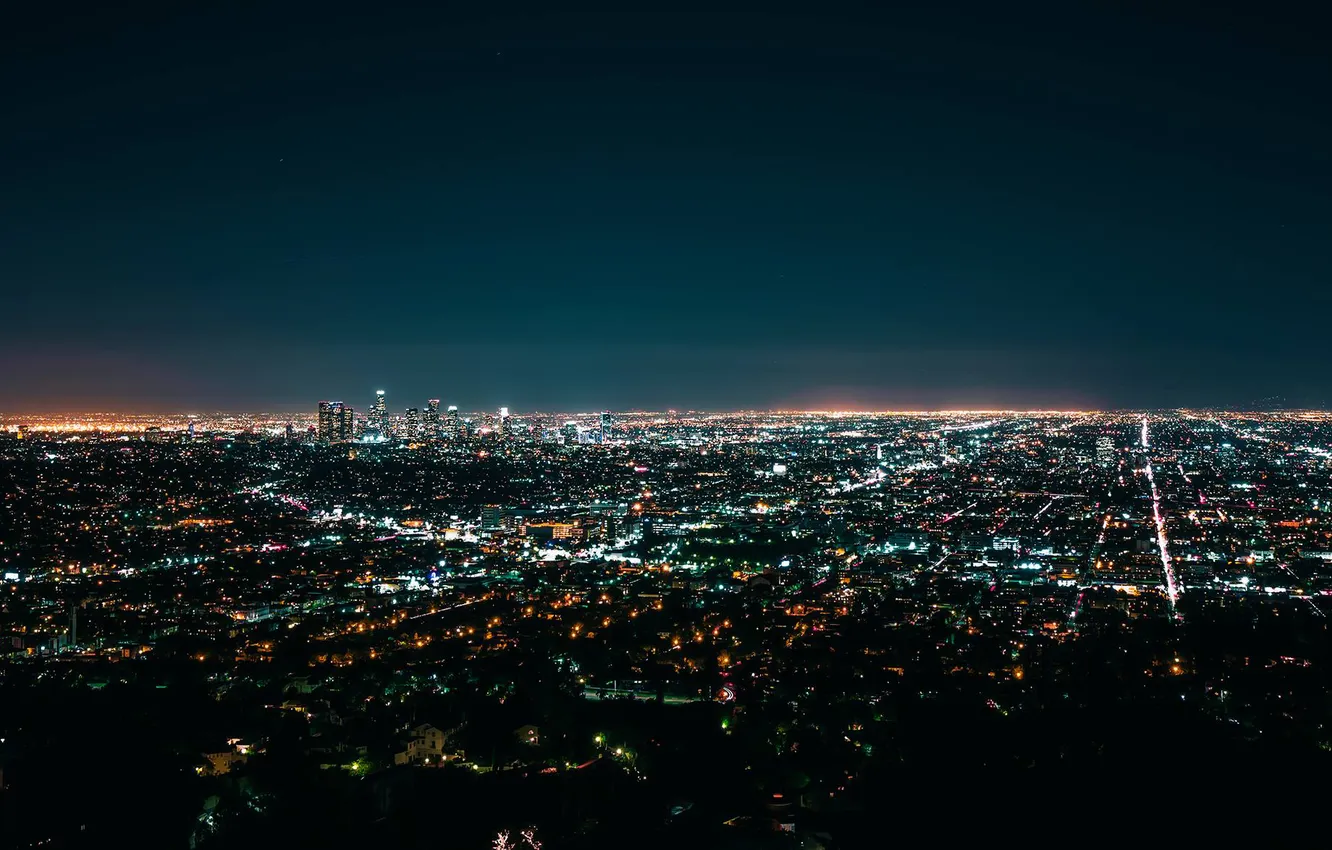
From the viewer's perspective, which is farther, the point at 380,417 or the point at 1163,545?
the point at 380,417

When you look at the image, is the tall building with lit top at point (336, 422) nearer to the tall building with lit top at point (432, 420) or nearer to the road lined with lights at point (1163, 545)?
the tall building with lit top at point (432, 420)

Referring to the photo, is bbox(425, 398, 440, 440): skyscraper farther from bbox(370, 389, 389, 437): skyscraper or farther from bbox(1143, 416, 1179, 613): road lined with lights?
bbox(1143, 416, 1179, 613): road lined with lights

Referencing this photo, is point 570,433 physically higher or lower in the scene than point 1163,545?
higher

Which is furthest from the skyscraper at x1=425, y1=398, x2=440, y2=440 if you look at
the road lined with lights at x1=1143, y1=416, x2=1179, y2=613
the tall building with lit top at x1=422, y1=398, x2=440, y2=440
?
the road lined with lights at x1=1143, y1=416, x2=1179, y2=613

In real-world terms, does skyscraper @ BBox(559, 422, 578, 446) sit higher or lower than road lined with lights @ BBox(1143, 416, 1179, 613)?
higher

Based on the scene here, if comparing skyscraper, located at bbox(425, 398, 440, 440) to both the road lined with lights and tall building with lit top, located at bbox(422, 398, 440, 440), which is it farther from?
the road lined with lights

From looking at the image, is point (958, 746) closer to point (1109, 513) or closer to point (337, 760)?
point (337, 760)

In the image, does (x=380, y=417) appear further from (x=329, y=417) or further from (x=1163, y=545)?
(x=1163, y=545)

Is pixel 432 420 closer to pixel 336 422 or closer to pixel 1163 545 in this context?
pixel 336 422

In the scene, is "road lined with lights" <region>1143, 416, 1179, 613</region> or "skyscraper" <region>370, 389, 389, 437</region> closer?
"road lined with lights" <region>1143, 416, 1179, 613</region>

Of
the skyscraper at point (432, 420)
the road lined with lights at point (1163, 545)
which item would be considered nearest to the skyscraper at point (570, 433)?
the skyscraper at point (432, 420)

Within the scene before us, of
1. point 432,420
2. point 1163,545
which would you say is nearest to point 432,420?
point 432,420
